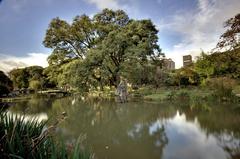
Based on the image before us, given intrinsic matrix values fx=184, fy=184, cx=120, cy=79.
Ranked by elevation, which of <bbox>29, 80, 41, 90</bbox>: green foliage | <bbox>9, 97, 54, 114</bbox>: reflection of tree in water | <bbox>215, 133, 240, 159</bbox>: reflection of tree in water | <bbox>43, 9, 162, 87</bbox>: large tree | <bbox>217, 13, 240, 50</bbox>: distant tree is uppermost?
<bbox>43, 9, 162, 87</bbox>: large tree

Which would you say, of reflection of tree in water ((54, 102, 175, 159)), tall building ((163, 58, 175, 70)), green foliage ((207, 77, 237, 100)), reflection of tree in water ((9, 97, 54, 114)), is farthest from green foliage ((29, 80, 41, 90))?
green foliage ((207, 77, 237, 100))

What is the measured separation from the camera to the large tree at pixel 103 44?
1223cm

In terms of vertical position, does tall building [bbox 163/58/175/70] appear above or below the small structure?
above

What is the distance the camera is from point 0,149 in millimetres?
1338

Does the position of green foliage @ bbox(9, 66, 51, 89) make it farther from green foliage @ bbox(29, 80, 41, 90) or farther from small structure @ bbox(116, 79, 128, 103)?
small structure @ bbox(116, 79, 128, 103)

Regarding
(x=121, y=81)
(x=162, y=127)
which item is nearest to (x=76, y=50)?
(x=121, y=81)

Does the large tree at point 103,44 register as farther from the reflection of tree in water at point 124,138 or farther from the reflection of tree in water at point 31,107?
the reflection of tree in water at point 124,138

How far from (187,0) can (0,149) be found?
7.63 metres

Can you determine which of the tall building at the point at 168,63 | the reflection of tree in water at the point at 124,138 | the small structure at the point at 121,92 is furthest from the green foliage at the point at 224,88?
the reflection of tree in water at the point at 124,138

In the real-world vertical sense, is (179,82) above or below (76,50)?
below

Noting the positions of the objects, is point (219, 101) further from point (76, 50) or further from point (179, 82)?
point (76, 50)

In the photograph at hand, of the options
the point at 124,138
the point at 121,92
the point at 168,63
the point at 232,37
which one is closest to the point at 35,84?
the point at 121,92

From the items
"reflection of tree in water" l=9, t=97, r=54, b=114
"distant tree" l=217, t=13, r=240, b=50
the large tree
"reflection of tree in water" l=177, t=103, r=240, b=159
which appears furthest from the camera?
the large tree

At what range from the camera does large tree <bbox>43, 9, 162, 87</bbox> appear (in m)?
12.2
